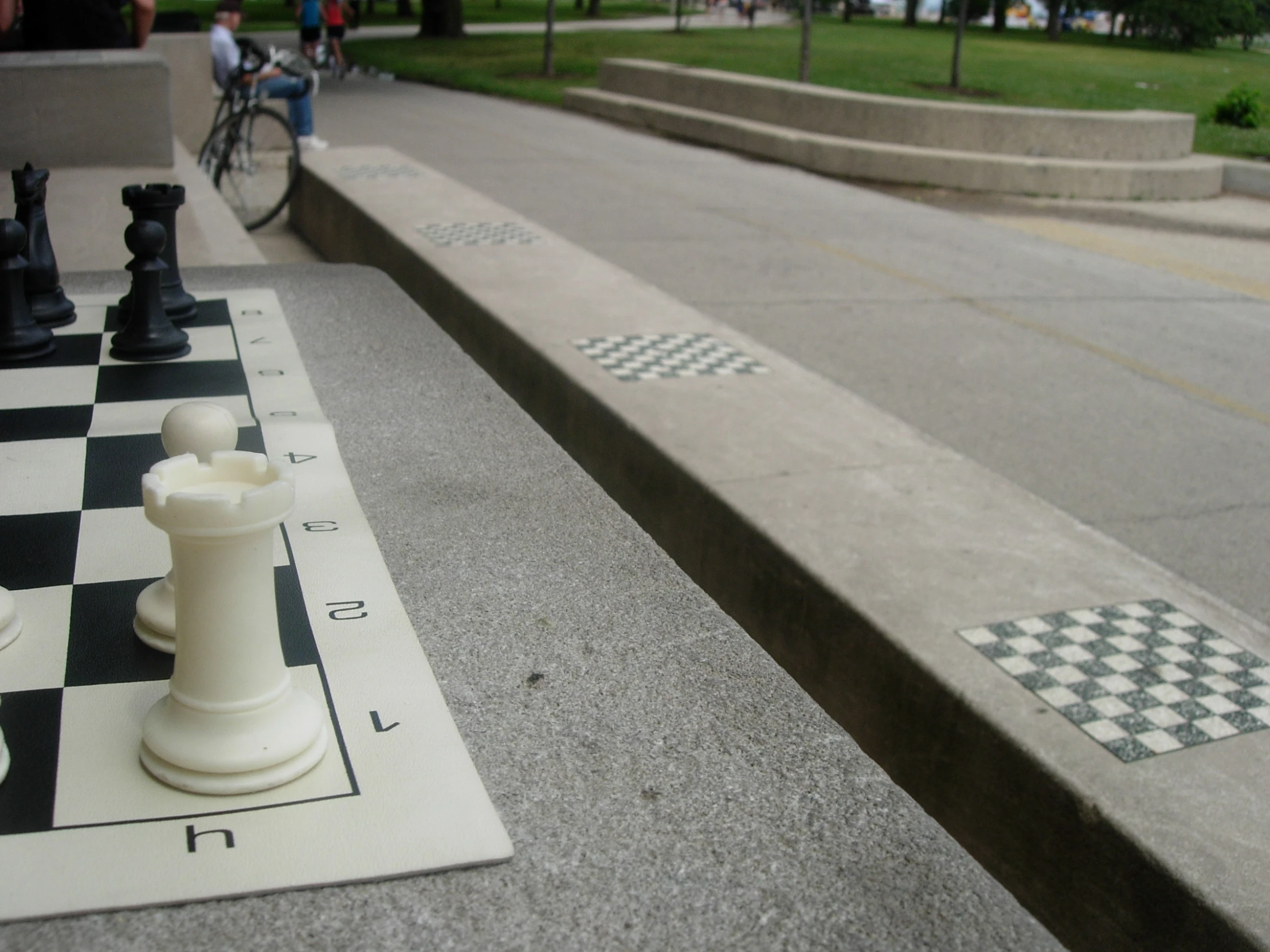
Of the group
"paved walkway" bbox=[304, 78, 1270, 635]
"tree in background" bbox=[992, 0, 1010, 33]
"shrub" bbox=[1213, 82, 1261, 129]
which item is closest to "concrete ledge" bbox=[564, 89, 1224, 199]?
"paved walkway" bbox=[304, 78, 1270, 635]

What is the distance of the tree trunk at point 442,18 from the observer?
90.7 ft

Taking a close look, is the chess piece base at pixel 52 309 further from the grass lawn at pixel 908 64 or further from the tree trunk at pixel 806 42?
the tree trunk at pixel 806 42

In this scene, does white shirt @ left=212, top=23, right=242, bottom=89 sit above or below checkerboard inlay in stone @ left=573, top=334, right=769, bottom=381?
above

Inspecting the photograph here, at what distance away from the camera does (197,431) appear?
4.07ft

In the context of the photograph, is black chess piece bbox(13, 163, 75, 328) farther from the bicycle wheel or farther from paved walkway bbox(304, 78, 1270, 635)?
the bicycle wheel

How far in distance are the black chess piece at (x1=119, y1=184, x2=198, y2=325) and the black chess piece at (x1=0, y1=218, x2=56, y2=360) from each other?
0.18m

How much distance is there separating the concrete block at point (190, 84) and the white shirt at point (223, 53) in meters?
0.10

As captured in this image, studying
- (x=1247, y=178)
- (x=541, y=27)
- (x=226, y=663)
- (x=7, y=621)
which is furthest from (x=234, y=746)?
(x=541, y=27)

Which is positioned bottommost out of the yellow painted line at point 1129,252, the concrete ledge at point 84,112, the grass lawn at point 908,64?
the yellow painted line at point 1129,252

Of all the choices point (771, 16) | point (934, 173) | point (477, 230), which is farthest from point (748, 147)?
point (771, 16)

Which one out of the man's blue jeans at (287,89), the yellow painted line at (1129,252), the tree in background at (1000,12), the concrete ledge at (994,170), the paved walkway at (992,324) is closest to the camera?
the paved walkway at (992,324)

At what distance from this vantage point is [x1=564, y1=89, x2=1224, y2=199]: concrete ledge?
1038 centimetres

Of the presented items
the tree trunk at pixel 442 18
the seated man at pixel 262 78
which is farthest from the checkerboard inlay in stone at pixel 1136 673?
the tree trunk at pixel 442 18

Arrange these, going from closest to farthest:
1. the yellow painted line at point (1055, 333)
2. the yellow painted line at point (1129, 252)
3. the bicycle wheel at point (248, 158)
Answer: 1. the yellow painted line at point (1055, 333)
2. the bicycle wheel at point (248, 158)
3. the yellow painted line at point (1129, 252)
